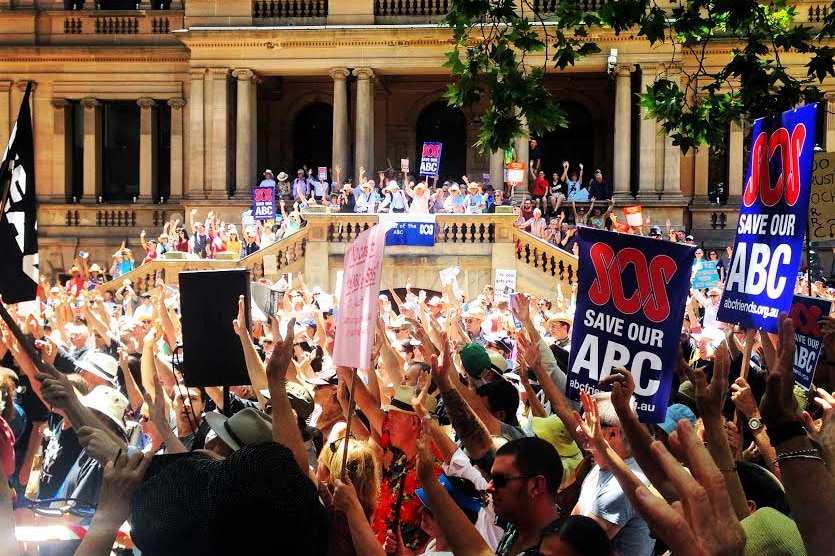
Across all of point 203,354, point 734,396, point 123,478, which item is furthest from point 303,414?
point 123,478

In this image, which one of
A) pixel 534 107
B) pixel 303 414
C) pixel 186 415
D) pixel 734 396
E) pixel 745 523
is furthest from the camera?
pixel 534 107

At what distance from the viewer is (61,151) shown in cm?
3534

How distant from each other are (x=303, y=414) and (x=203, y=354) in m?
0.71

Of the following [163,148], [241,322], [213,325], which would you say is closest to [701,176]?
[163,148]

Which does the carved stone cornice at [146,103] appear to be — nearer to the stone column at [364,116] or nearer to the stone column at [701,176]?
the stone column at [364,116]

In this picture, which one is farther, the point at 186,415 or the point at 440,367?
the point at 186,415

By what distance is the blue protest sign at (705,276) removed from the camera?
62.4 ft

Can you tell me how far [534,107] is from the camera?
10562 mm

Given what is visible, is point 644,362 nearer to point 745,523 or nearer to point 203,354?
point 745,523

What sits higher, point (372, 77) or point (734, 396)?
point (372, 77)

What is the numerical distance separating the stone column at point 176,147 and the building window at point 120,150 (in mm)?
1905

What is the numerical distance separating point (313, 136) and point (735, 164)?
13040mm

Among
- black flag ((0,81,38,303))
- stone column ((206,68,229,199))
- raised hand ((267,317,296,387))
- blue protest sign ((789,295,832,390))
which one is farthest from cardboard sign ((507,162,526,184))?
raised hand ((267,317,296,387))

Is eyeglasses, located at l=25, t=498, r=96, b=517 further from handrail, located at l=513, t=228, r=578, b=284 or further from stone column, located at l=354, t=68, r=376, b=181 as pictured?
stone column, located at l=354, t=68, r=376, b=181
